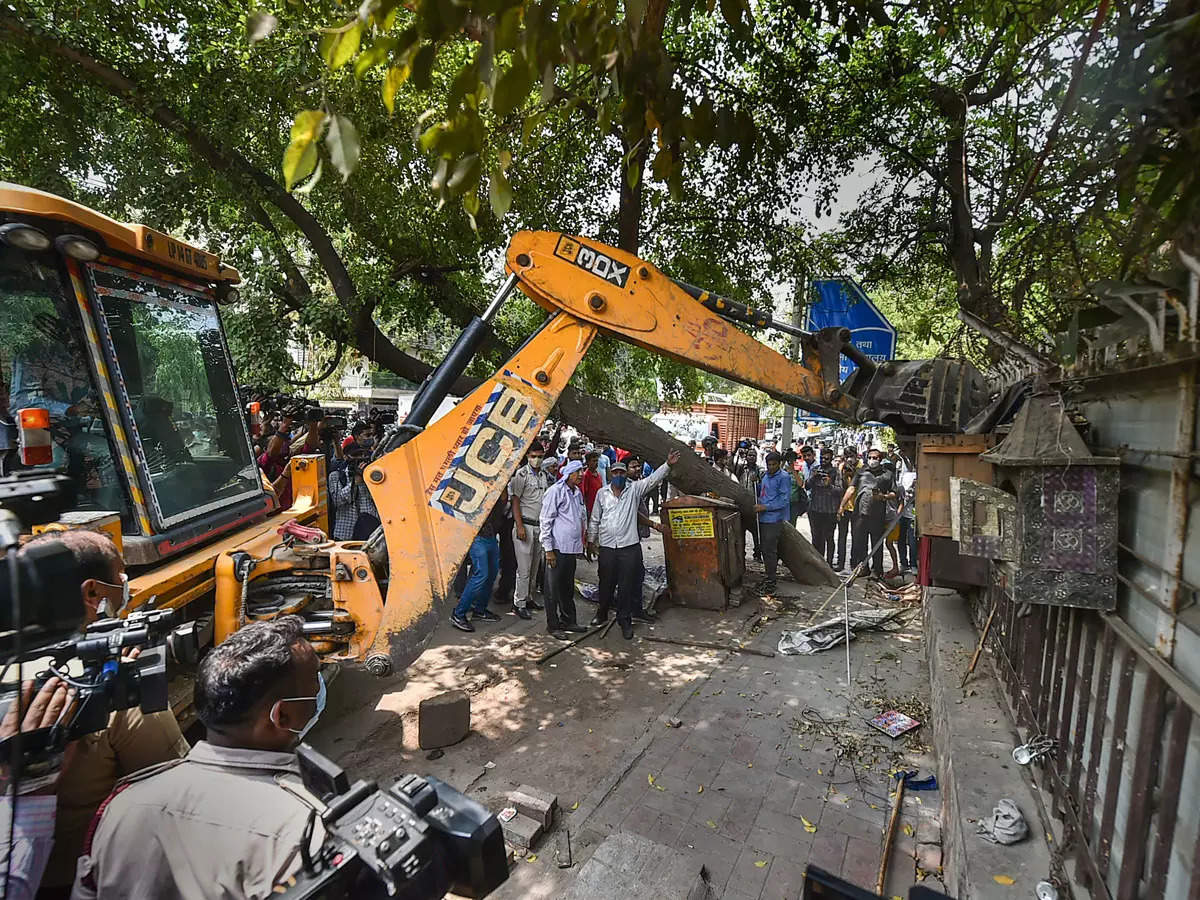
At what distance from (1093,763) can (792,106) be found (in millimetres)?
6795

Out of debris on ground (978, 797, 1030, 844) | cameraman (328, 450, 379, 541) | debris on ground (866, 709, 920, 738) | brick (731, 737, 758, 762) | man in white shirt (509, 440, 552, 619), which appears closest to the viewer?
debris on ground (978, 797, 1030, 844)

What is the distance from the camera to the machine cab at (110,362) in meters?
2.89

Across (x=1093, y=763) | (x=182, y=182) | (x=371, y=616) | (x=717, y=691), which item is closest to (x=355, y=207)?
(x=182, y=182)

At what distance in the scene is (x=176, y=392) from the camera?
12.3 feet

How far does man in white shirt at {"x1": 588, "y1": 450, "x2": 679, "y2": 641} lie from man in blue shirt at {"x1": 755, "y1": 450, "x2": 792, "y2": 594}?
7.71ft

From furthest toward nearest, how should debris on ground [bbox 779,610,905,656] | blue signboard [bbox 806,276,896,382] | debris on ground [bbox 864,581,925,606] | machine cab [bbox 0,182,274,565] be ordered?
debris on ground [bbox 864,581,925,606] → debris on ground [bbox 779,610,905,656] → blue signboard [bbox 806,276,896,382] → machine cab [bbox 0,182,274,565]

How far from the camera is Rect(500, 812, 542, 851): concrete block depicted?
10.9ft

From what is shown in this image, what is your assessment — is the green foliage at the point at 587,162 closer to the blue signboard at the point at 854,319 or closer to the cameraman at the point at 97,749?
the blue signboard at the point at 854,319

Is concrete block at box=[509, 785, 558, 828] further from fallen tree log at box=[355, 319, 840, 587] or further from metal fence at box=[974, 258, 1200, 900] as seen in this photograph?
fallen tree log at box=[355, 319, 840, 587]

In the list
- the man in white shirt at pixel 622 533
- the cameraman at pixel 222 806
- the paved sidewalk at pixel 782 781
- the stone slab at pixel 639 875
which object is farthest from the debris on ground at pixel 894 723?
the cameraman at pixel 222 806

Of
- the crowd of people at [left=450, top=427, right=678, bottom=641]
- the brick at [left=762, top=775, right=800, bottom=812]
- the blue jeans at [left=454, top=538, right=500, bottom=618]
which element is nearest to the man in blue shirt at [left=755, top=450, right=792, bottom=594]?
the crowd of people at [left=450, top=427, right=678, bottom=641]

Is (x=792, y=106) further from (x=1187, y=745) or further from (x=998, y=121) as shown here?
(x=1187, y=745)

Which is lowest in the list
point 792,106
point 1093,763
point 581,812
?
point 581,812

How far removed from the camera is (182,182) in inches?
320
